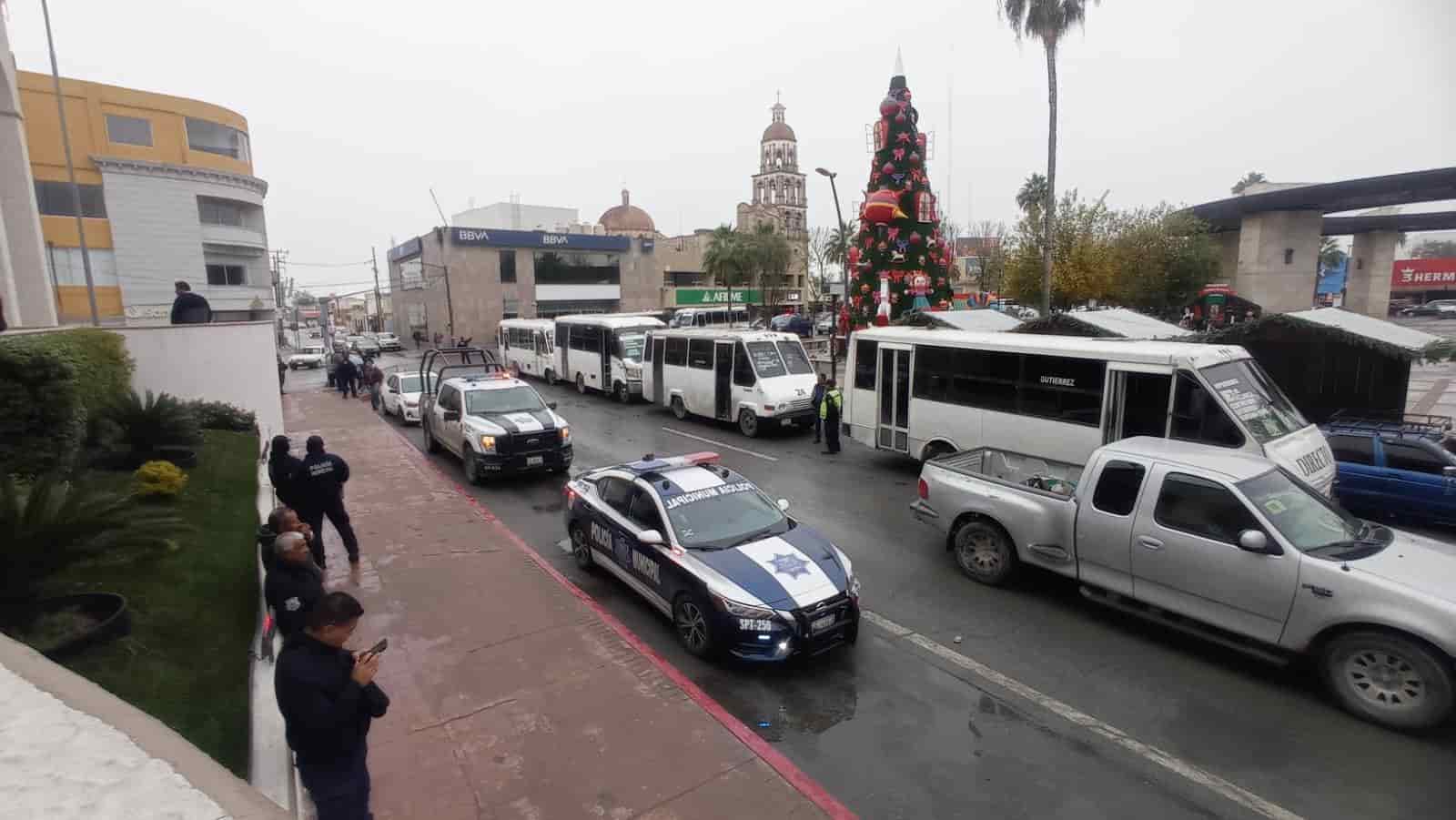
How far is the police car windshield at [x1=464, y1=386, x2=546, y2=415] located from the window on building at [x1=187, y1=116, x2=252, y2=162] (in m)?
40.0

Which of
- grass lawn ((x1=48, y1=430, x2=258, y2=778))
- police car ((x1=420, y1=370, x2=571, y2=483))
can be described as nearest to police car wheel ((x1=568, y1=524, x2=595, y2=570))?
grass lawn ((x1=48, y1=430, x2=258, y2=778))

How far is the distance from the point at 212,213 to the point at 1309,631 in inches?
2060

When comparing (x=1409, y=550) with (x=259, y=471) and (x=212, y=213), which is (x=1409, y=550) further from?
(x=212, y=213)

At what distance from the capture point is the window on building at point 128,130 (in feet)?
124

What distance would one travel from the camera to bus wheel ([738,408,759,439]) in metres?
17.4

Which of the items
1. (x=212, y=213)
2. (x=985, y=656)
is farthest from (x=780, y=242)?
(x=985, y=656)

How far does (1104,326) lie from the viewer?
49.6 ft

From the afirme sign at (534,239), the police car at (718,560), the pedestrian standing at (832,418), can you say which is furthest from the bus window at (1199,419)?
the afirme sign at (534,239)

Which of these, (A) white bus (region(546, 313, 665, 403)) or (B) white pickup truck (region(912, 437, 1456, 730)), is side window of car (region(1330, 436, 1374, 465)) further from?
(A) white bus (region(546, 313, 665, 403))

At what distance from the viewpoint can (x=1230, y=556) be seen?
6.17 m

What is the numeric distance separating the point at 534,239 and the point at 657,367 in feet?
134

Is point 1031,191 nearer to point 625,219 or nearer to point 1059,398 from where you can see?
point 625,219

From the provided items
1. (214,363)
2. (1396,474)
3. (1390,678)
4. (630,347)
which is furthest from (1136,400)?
(630,347)

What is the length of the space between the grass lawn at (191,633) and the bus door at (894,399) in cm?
1036
